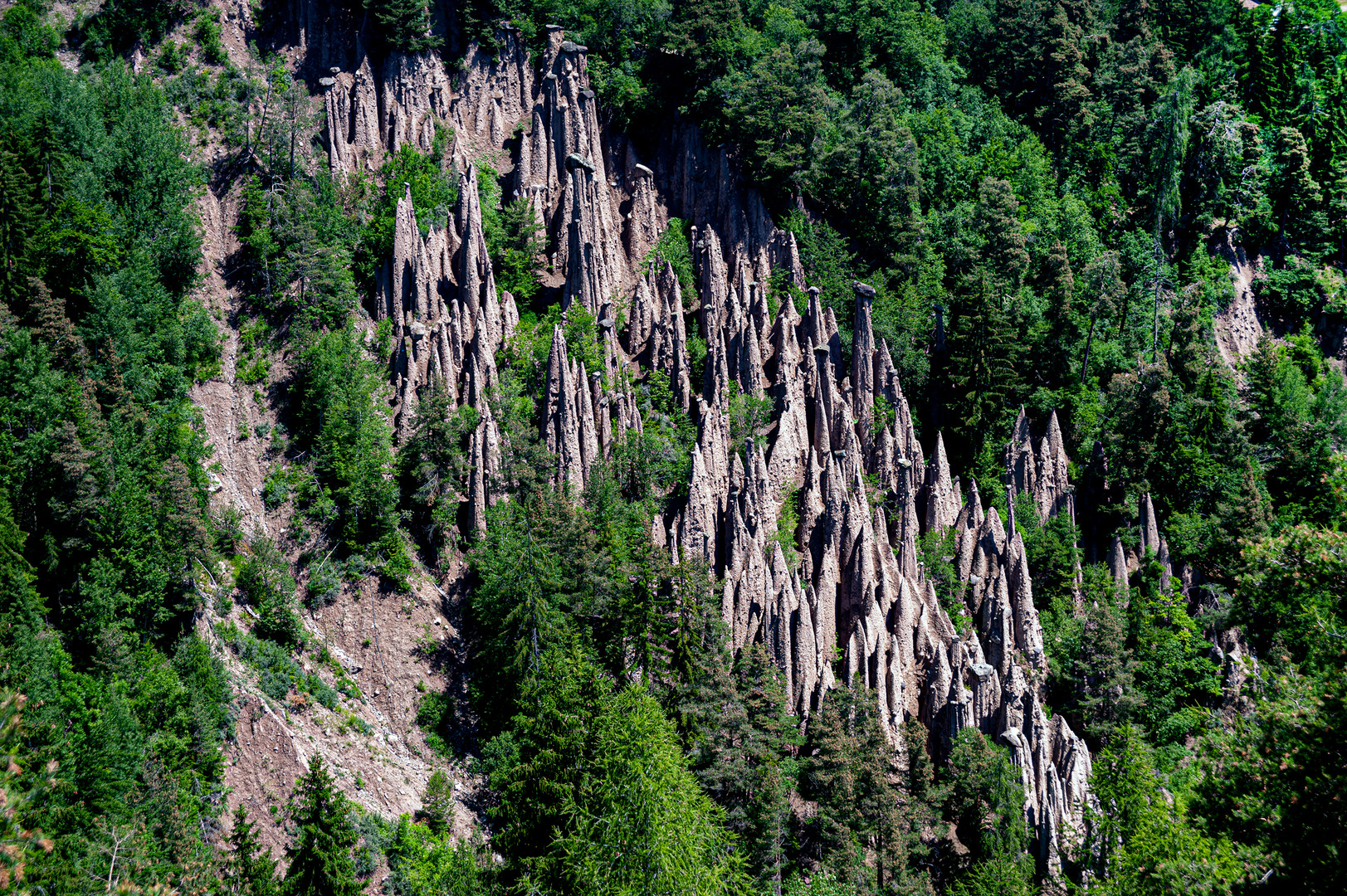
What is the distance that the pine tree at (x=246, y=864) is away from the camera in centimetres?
3253

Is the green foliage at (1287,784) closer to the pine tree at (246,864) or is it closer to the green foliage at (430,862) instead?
the green foliage at (430,862)

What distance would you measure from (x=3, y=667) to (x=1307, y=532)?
30.5m

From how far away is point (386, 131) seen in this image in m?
61.4

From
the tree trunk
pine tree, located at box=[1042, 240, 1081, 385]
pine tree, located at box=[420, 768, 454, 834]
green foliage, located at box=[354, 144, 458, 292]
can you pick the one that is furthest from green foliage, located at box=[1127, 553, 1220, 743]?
green foliage, located at box=[354, 144, 458, 292]

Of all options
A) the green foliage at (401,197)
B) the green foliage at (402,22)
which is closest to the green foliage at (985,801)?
the green foliage at (401,197)

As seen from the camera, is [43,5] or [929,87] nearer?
[43,5]

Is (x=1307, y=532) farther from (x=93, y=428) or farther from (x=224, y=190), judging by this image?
(x=224, y=190)

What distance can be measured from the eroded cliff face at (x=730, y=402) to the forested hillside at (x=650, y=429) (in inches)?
10.5

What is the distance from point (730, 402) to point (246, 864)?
1207 inches

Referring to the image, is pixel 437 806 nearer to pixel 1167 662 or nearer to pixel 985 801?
pixel 985 801

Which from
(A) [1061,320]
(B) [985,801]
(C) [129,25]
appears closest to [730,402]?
(A) [1061,320]

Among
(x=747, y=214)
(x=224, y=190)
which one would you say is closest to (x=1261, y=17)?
(x=747, y=214)

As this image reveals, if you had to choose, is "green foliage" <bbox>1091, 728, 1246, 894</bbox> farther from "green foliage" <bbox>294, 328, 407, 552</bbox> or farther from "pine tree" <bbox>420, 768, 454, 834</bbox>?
"green foliage" <bbox>294, 328, 407, 552</bbox>

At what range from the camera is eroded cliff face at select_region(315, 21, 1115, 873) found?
152ft
